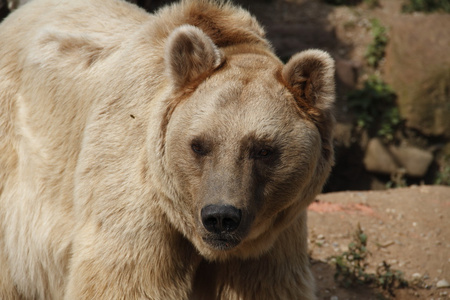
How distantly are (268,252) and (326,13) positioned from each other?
913cm

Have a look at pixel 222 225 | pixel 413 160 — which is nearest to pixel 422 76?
pixel 413 160

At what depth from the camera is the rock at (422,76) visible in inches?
448

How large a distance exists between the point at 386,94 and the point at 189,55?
7.95 metres

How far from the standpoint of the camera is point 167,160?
4004 millimetres

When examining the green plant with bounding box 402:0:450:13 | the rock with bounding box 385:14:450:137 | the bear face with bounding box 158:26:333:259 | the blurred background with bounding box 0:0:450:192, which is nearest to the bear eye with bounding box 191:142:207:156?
the bear face with bounding box 158:26:333:259

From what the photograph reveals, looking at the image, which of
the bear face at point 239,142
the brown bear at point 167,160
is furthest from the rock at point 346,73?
the bear face at point 239,142

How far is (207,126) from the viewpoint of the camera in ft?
12.6

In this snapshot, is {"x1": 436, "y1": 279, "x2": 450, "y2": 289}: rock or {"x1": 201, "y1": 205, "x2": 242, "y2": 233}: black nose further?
{"x1": 436, "y1": 279, "x2": 450, "y2": 289}: rock

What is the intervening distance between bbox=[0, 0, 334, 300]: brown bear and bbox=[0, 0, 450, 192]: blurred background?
6687mm

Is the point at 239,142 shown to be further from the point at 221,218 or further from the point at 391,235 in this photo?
the point at 391,235

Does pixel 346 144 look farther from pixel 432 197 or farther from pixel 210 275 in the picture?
pixel 210 275

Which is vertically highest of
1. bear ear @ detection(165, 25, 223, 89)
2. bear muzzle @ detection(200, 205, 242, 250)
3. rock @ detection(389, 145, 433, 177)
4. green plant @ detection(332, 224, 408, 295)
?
bear ear @ detection(165, 25, 223, 89)

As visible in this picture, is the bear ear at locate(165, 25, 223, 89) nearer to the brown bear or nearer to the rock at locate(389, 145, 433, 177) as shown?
the brown bear

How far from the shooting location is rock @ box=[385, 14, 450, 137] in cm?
1138
